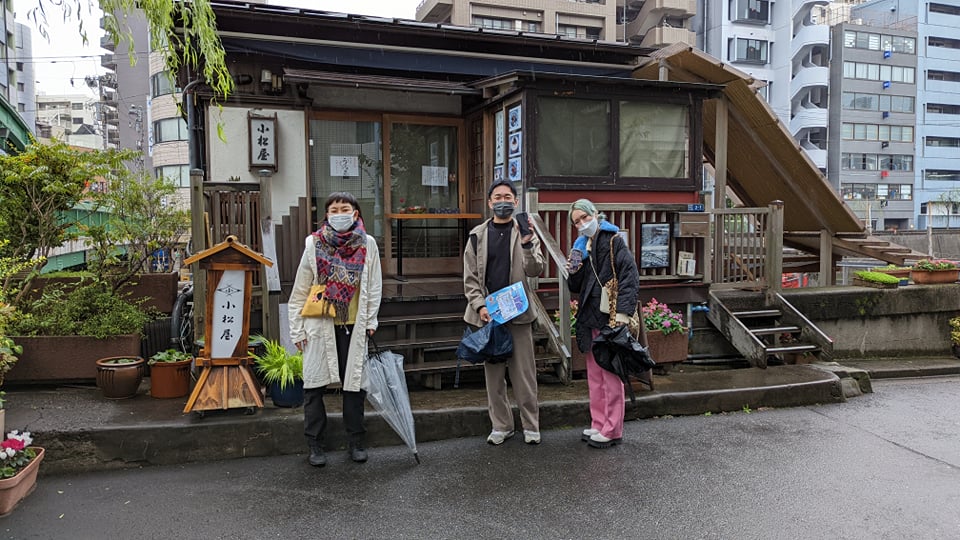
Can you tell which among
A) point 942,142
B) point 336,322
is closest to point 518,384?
point 336,322

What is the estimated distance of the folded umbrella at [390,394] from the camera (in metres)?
4.93

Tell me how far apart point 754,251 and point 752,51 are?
4074 cm

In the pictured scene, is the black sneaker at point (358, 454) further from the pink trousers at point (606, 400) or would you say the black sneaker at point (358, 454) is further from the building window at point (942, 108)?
the building window at point (942, 108)

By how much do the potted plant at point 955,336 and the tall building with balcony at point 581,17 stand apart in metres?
28.7

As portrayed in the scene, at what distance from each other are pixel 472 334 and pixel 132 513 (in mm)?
2683

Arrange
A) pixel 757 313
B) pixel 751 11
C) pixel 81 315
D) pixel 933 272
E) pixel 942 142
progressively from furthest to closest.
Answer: pixel 942 142
pixel 751 11
pixel 933 272
pixel 757 313
pixel 81 315

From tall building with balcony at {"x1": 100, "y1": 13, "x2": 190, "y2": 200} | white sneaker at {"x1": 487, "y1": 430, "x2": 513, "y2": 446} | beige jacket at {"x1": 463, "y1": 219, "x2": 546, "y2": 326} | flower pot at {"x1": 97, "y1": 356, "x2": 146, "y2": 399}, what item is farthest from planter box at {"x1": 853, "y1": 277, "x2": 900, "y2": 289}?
tall building with balcony at {"x1": 100, "y1": 13, "x2": 190, "y2": 200}

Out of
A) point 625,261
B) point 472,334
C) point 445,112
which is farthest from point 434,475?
point 445,112

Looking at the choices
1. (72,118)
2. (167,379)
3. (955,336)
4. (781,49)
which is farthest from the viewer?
(72,118)

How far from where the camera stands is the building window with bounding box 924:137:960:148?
50.0 m

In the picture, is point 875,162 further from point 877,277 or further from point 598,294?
point 598,294

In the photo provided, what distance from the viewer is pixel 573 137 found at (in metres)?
8.20

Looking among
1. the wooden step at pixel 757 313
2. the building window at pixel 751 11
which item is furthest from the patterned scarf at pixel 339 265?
the building window at pixel 751 11

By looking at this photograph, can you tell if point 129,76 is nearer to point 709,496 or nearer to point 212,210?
point 212,210
